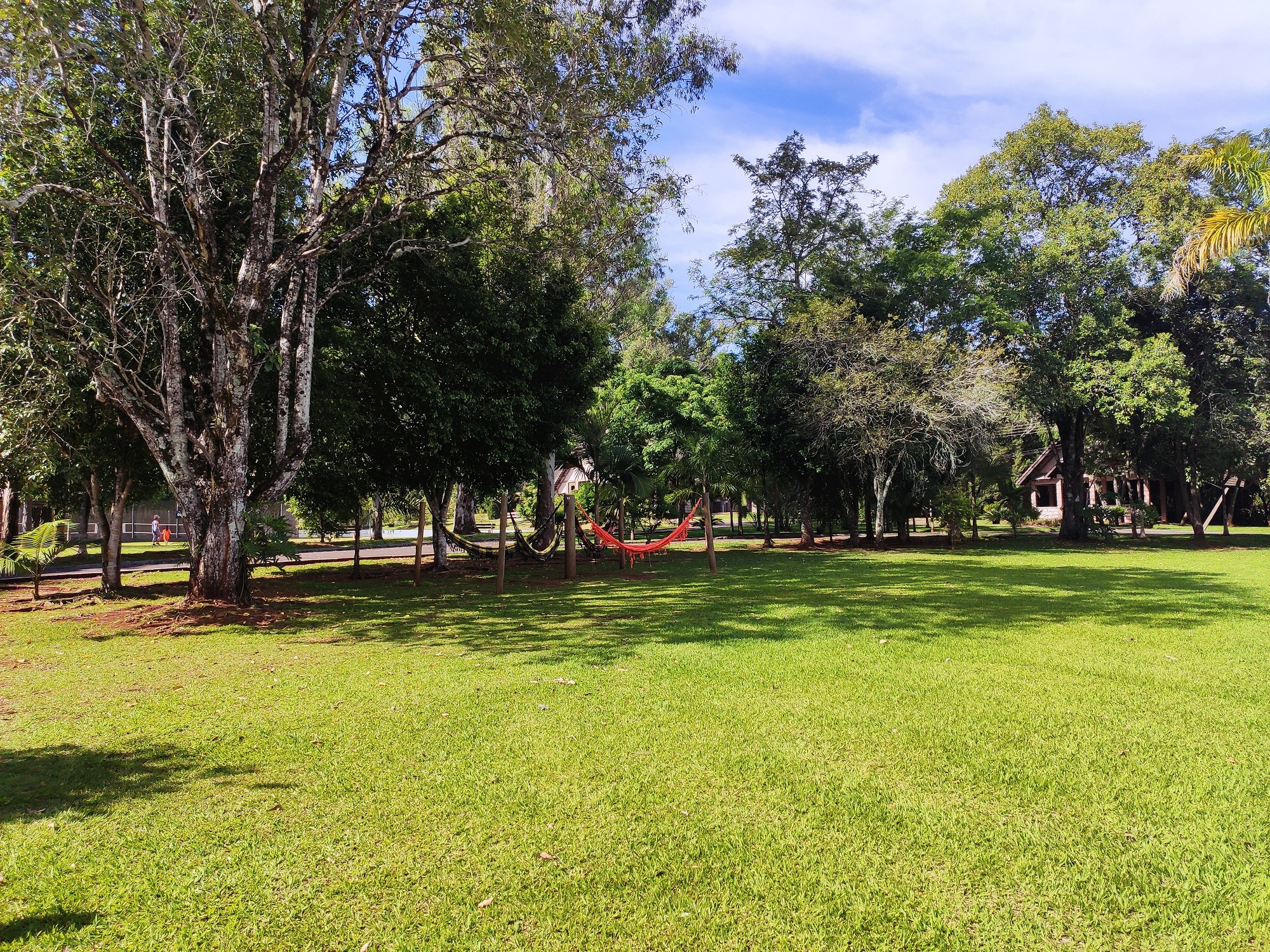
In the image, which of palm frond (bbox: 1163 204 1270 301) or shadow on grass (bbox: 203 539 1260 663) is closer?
shadow on grass (bbox: 203 539 1260 663)

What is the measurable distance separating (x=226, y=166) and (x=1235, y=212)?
14709mm

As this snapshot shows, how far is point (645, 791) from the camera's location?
10.7 feet

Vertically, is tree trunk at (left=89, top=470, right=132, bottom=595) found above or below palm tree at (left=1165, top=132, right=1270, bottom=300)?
below

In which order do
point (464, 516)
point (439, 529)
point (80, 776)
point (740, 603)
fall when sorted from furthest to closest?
point (464, 516) < point (439, 529) < point (740, 603) < point (80, 776)

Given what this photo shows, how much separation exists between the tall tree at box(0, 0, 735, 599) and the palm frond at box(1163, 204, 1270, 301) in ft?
29.9

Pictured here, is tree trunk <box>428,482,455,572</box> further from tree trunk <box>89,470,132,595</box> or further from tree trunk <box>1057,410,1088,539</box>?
tree trunk <box>1057,410,1088,539</box>

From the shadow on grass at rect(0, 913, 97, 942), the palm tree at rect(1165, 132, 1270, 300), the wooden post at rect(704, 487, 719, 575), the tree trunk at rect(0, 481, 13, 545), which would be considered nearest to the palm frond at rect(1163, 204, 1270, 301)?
the palm tree at rect(1165, 132, 1270, 300)

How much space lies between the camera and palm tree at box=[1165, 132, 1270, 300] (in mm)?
10930

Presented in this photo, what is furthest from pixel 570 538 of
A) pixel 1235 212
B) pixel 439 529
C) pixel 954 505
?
pixel 954 505

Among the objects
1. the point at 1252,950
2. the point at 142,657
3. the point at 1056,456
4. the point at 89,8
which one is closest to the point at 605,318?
the point at 89,8

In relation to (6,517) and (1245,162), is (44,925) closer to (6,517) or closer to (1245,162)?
(1245,162)

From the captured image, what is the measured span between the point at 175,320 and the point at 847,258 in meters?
19.3

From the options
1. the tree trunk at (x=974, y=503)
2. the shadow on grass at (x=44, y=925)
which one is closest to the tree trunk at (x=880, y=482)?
the tree trunk at (x=974, y=503)

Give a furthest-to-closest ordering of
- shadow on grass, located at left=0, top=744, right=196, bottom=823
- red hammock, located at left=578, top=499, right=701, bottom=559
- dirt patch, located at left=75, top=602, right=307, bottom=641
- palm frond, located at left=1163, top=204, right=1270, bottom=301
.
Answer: red hammock, located at left=578, top=499, right=701, bottom=559
palm frond, located at left=1163, top=204, right=1270, bottom=301
dirt patch, located at left=75, top=602, right=307, bottom=641
shadow on grass, located at left=0, top=744, right=196, bottom=823
